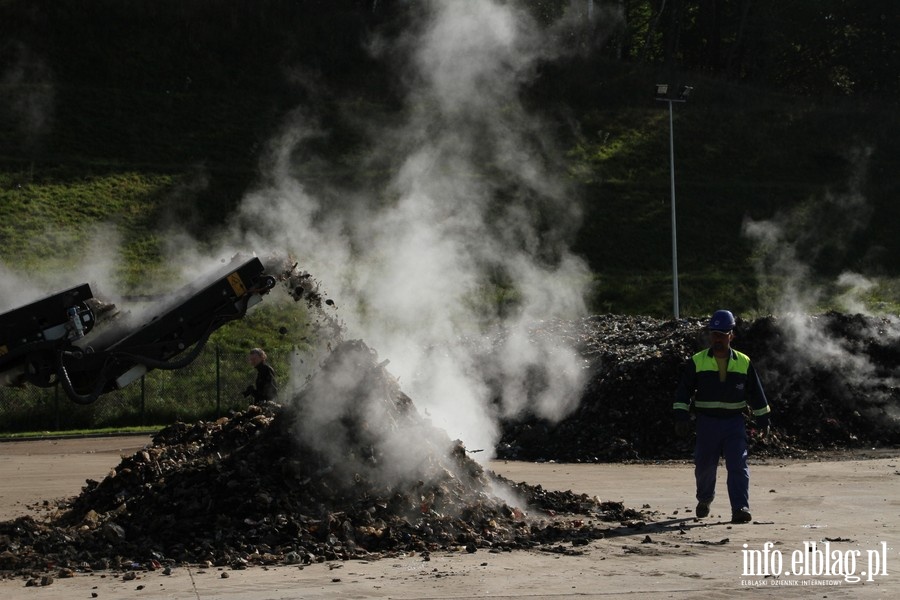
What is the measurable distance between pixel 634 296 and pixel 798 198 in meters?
14.7

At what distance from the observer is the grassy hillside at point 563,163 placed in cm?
3994

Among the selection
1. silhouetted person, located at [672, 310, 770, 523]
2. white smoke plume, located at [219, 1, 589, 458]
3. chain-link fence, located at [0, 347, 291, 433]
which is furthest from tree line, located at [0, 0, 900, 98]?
silhouetted person, located at [672, 310, 770, 523]

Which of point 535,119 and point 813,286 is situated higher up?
point 535,119

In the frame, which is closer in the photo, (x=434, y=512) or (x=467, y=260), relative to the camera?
(x=434, y=512)

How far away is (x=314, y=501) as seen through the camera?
11.0 metres

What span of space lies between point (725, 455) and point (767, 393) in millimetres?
9203

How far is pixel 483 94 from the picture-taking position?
157ft

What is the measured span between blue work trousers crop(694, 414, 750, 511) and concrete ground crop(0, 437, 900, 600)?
32 cm

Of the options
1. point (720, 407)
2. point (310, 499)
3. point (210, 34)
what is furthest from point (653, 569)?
point (210, 34)

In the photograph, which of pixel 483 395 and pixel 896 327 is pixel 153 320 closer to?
pixel 483 395

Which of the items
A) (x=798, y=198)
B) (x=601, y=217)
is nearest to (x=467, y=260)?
(x=601, y=217)

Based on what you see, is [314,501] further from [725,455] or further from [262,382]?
[262,382]

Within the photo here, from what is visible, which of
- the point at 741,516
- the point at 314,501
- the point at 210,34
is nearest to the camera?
Result: the point at 314,501

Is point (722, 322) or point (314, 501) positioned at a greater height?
point (722, 322)
